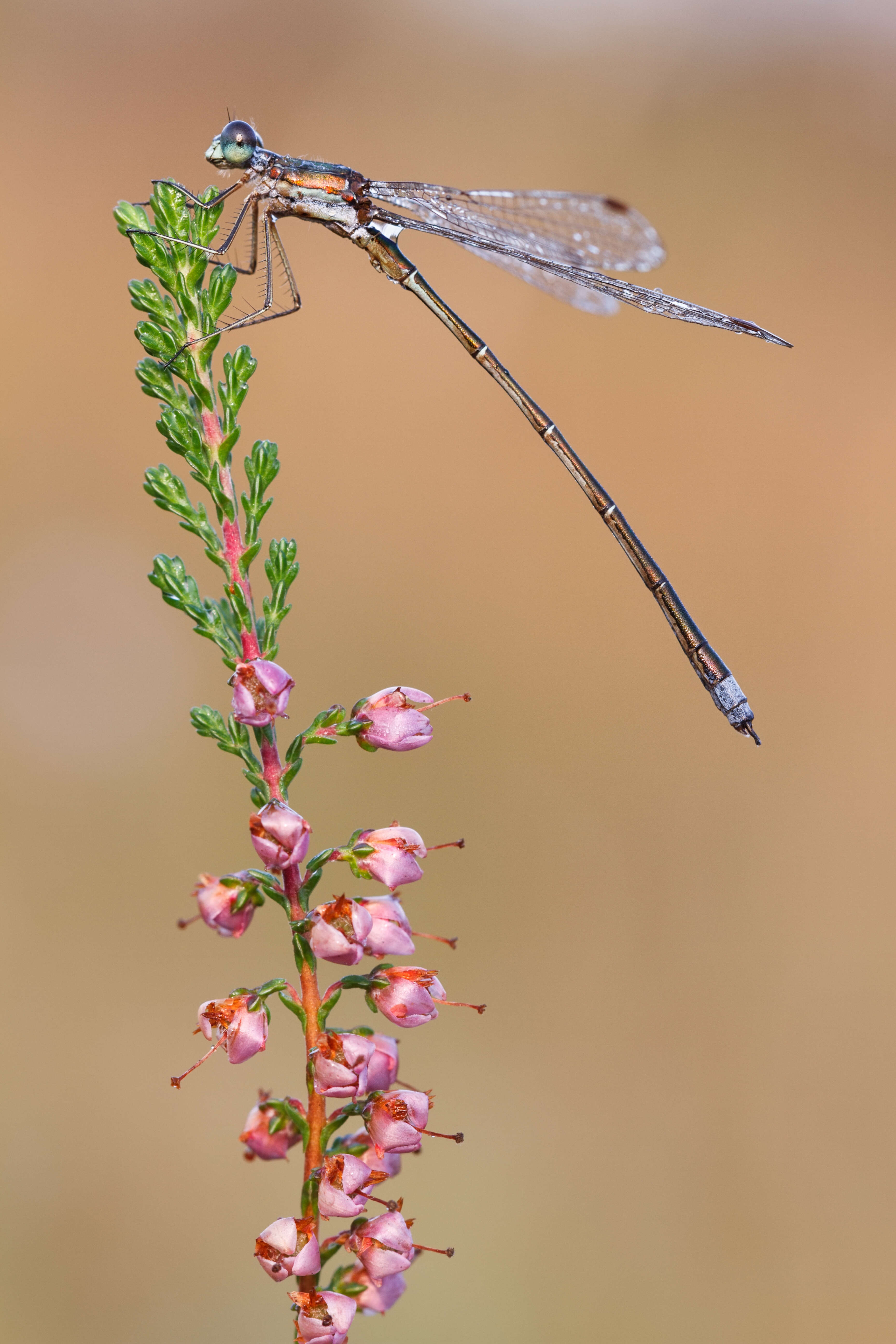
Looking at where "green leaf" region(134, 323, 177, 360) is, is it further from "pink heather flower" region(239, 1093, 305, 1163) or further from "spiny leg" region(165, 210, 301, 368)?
"pink heather flower" region(239, 1093, 305, 1163)

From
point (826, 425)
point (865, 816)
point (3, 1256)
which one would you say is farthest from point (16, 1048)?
point (826, 425)

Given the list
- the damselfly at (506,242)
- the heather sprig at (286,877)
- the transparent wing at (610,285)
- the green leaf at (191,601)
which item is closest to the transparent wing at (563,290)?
the damselfly at (506,242)

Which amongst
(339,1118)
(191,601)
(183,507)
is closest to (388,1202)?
(339,1118)

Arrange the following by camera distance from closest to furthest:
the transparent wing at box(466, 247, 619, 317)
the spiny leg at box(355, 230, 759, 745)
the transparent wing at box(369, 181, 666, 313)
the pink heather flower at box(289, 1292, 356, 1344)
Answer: the pink heather flower at box(289, 1292, 356, 1344), the spiny leg at box(355, 230, 759, 745), the transparent wing at box(369, 181, 666, 313), the transparent wing at box(466, 247, 619, 317)

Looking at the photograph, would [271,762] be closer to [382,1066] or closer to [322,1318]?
[382,1066]

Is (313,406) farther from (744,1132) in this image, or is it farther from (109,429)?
(744,1132)

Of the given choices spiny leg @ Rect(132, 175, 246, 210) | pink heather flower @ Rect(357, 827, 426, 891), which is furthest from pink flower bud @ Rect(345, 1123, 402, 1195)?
spiny leg @ Rect(132, 175, 246, 210)
